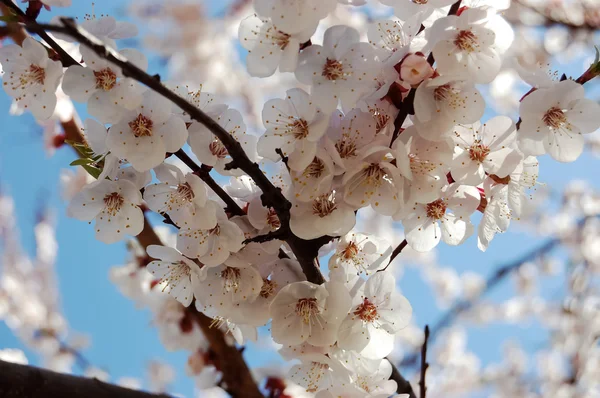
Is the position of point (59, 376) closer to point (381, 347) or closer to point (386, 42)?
point (381, 347)

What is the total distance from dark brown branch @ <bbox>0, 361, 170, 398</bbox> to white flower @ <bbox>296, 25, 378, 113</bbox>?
807 millimetres

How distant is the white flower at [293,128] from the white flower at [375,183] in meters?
0.09

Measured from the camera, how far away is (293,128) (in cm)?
102

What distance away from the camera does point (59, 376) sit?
46.2 inches

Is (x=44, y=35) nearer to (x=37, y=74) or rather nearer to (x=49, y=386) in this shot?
(x=37, y=74)

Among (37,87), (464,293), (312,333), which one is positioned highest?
(464,293)

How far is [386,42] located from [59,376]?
3.36 feet

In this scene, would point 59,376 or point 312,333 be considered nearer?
point 312,333

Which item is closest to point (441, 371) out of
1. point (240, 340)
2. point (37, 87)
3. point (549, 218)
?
point (549, 218)

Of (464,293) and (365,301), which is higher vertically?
(464,293)

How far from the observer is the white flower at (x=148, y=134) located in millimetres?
984

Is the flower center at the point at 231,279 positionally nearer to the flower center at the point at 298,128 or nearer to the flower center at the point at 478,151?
the flower center at the point at 298,128

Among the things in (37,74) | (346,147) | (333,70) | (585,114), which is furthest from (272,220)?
(585,114)

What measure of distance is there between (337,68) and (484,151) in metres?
0.35
